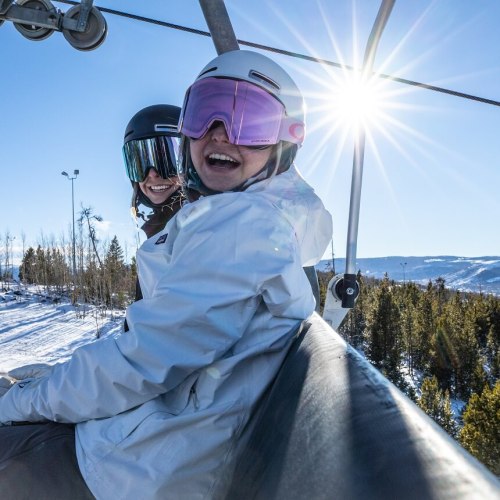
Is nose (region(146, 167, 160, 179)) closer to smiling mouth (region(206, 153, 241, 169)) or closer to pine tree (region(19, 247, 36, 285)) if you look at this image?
smiling mouth (region(206, 153, 241, 169))

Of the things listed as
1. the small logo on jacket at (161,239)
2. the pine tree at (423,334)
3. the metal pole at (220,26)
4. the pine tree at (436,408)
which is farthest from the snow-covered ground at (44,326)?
the pine tree at (423,334)

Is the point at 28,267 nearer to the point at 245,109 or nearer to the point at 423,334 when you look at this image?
the point at 423,334

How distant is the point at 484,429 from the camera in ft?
38.9

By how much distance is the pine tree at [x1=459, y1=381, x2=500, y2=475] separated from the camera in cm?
1108

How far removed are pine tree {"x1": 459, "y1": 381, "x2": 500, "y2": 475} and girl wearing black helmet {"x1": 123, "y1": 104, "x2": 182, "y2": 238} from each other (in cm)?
1129

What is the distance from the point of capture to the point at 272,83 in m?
1.55

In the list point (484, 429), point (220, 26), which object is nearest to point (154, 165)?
point (220, 26)

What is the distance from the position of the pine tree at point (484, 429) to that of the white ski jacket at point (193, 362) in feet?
39.7

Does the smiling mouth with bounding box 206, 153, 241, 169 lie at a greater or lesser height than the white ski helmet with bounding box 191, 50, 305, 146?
lesser

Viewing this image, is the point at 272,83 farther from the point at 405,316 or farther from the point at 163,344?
the point at 405,316

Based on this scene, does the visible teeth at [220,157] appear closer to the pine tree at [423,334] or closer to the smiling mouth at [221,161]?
the smiling mouth at [221,161]

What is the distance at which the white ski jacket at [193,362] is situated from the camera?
0.82 m

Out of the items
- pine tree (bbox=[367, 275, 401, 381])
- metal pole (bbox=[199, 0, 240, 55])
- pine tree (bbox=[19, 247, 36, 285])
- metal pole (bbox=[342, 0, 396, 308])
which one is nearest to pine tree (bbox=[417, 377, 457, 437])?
pine tree (bbox=[367, 275, 401, 381])

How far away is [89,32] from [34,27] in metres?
0.31
